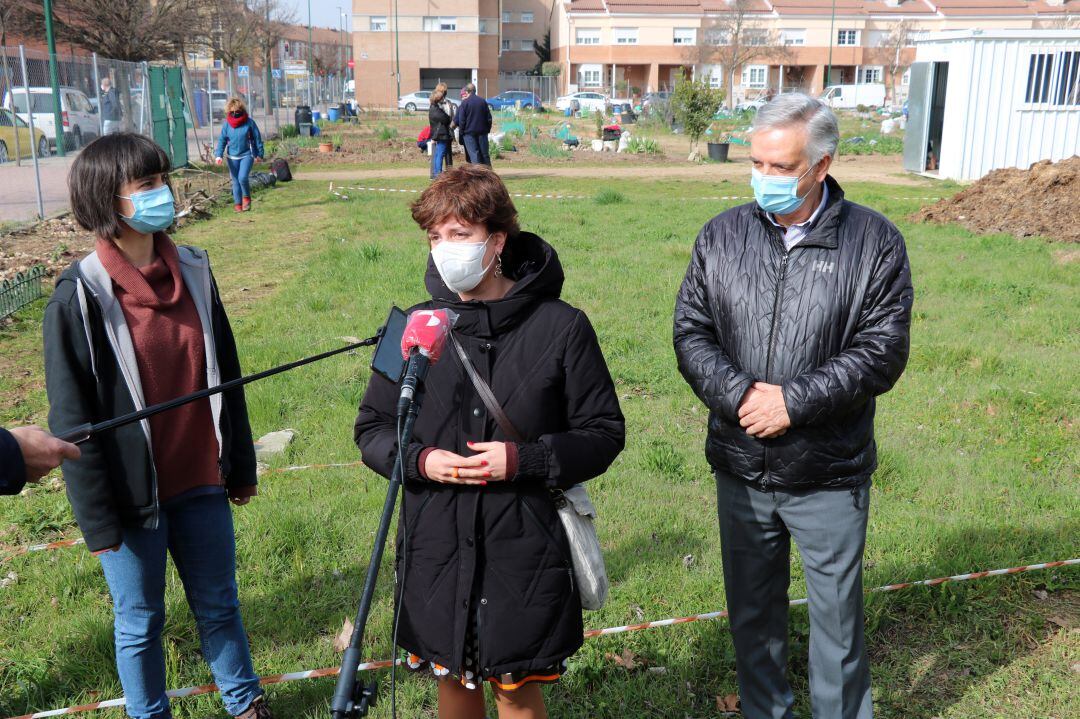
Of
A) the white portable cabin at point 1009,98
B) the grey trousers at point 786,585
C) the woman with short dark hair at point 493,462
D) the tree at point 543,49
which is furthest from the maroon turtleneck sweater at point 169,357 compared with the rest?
the tree at point 543,49

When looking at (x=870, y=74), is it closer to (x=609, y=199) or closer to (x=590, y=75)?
(x=590, y=75)

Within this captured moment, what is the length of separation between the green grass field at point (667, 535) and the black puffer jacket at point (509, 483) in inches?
44.4

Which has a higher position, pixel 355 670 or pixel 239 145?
pixel 239 145

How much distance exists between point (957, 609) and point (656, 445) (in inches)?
85.0

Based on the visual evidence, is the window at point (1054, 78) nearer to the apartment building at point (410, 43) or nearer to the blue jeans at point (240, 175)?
the blue jeans at point (240, 175)

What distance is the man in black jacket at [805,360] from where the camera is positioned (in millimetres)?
2832

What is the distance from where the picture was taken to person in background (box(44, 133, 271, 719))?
280 centimetres

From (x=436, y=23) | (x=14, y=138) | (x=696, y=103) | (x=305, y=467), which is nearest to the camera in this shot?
(x=305, y=467)

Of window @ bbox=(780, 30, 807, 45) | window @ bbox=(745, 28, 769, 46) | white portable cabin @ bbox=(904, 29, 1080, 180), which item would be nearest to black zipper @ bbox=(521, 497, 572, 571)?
white portable cabin @ bbox=(904, 29, 1080, 180)

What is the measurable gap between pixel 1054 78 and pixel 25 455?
71.4ft

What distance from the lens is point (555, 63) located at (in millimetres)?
87500

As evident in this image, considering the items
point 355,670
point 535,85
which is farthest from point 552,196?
point 535,85

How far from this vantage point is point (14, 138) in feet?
53.8

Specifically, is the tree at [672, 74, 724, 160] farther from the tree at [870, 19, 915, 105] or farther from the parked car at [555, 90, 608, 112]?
the tree at [870, 19, 915, 105]
